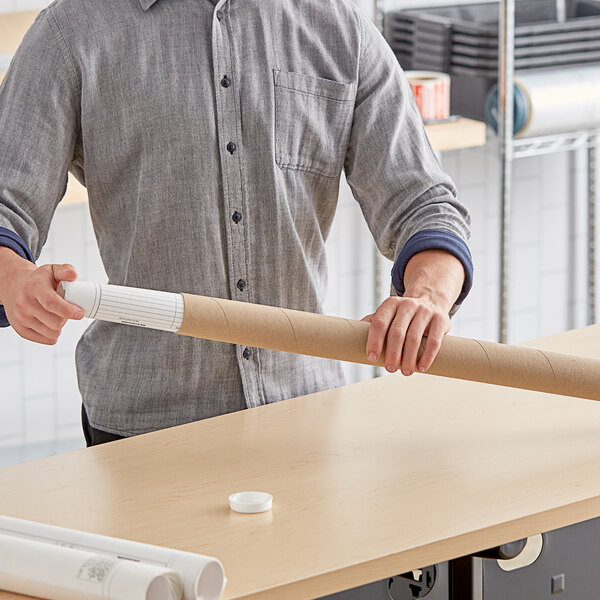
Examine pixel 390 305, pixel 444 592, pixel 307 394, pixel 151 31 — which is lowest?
pixel 444 592

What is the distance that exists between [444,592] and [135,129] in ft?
2.47

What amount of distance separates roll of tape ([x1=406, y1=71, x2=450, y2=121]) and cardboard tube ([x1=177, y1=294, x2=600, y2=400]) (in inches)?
63.9

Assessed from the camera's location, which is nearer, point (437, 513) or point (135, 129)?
point (437, 513)

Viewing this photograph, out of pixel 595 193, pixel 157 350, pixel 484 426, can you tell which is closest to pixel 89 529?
pixel 157 350

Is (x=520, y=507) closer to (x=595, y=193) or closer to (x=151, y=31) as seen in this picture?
(x=151, y=31)

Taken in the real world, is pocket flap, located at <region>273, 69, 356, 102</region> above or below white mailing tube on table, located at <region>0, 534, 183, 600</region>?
above

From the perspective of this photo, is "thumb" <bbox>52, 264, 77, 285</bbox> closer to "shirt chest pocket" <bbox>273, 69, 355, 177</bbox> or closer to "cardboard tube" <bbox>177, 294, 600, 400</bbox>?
"cardboard tube" <bbox>177, 294, 600, 400</bbox>

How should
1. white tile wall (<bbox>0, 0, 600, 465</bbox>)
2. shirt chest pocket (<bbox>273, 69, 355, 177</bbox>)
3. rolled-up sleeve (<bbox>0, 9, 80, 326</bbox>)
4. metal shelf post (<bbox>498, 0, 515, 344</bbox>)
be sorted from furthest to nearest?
white tile wall (<bbox>0, 0, 600, 465</bbox>), metal shelf post (<bbox>498, 0, 515, 344</bbox>), shirt chest pocket (<bbox>273, 69, 355, 177</bbox>), rolled-up sleeve (<bbox>0, 9, 80, 326</bbox>)

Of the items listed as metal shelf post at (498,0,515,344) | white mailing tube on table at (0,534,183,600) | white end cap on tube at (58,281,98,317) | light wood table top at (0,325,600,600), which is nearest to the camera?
white mailing tube on table at (0,534,183,600)

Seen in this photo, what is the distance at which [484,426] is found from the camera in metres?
1.47

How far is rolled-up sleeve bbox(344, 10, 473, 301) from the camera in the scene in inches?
64.1

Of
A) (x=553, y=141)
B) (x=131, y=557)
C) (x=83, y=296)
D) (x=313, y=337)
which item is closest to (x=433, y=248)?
(x=313, y=337)

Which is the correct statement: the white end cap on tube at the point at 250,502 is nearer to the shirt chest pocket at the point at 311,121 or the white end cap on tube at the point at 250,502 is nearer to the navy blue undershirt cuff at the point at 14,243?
the navy blue undershirt cuff at the point at 14,243

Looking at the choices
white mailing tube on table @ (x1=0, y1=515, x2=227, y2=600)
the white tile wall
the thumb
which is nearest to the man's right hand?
the thumb
